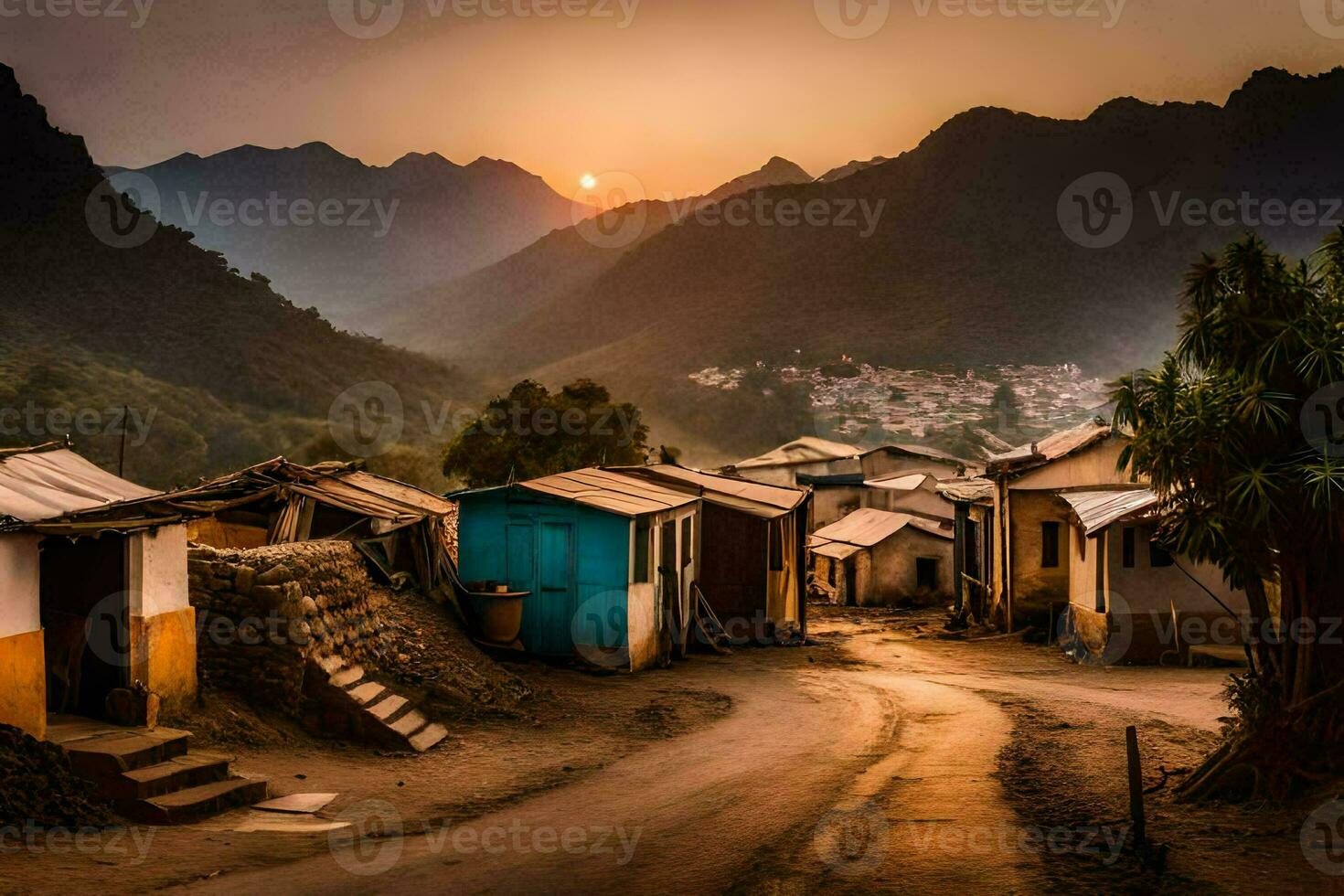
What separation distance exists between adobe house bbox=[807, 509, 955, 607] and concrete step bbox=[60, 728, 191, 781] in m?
30.2

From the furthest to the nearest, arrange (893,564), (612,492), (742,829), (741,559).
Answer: (893,564)
(741,559)
(612,492)
(742,829)

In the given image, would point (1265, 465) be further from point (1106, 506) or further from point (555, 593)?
point (1106, 506)

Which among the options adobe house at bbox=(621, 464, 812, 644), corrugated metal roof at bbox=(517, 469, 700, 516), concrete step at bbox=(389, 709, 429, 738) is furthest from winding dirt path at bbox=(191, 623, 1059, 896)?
adobe house at bbox=(621, 464, 812, 644)

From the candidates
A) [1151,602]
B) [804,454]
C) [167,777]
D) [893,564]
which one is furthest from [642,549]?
[804,454]

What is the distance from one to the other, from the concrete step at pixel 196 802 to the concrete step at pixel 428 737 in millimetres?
2684

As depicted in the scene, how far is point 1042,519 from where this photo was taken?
28.0 metres

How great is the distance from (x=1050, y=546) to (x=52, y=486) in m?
23.5

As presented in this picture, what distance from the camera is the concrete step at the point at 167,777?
363 inches

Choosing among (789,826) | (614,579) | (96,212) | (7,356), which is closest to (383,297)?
(96,212)

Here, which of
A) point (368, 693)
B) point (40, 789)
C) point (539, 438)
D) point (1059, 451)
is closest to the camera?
point (40, 789)

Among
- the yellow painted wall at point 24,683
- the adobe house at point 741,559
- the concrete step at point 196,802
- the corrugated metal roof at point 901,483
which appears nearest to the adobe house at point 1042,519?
the adobe house at point 741,559

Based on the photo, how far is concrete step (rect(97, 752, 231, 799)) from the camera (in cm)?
921

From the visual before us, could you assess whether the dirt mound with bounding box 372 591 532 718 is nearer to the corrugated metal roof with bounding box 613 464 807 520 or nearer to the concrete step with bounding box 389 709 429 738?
the concrete step with bounding box 389 709 429 738

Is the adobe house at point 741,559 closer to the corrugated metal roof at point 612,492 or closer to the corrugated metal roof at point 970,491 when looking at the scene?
the corrugated metal roof at point 612,492
